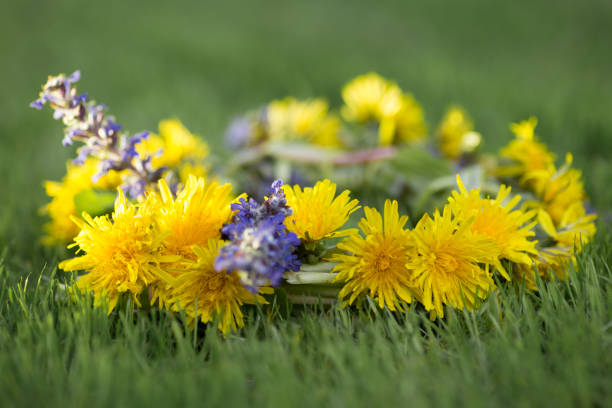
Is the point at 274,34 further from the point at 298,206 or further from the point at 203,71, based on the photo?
the point at 298,206

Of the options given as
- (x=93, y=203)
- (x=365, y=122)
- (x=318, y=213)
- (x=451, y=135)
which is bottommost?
(x=318, y=213)

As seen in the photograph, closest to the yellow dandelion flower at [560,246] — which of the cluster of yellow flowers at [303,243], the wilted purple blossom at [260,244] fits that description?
the cluster of yellow flowers at [303,243]

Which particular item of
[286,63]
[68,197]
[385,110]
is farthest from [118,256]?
[286,63]

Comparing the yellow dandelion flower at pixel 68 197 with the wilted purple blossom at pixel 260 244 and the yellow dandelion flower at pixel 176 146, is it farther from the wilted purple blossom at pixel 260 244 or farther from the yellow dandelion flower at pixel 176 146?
the wilted purple blossom at pixel 260 244

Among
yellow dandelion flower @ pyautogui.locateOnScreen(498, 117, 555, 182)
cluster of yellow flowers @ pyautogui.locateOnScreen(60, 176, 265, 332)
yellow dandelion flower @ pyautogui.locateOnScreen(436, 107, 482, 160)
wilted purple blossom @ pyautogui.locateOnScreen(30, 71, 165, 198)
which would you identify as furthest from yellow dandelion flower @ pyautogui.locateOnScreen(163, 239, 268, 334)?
yellow dandelion flower @ pyautogui.locateOnScreen(436, 107, 482, 160)

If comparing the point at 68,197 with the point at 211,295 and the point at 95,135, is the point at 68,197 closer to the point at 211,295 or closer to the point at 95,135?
the point at 95,135

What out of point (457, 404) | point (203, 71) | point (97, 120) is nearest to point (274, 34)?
point (203, 71)
